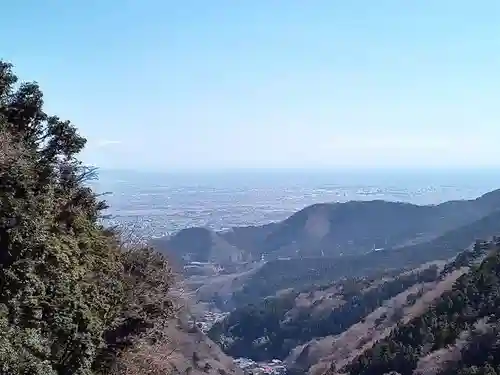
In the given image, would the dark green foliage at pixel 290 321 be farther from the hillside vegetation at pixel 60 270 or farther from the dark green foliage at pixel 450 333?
the hillside vegetation at pixel 60 270

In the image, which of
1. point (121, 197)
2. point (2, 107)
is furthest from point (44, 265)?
point (121, 197)

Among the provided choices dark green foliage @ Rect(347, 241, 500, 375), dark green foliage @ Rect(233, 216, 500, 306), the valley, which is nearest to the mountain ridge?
the valley

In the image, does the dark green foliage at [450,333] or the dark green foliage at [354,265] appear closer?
the dark green foliage at [450,333]

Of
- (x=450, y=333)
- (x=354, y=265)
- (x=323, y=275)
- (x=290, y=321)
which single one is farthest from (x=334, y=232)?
(x=450, y=333)

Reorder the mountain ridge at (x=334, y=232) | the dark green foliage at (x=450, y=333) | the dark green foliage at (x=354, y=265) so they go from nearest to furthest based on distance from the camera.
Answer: the dark green foliage at (x=450, y=333)
the dark green foliage at (x=354, y=265)
the mountain ridge at (x=334, y=232)

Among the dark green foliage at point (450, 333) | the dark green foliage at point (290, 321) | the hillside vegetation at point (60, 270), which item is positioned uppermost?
the hillside vegetation at point (60, 270)

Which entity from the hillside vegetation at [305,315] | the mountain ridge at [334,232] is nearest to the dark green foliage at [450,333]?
the hillside vegetation at [305,315]
